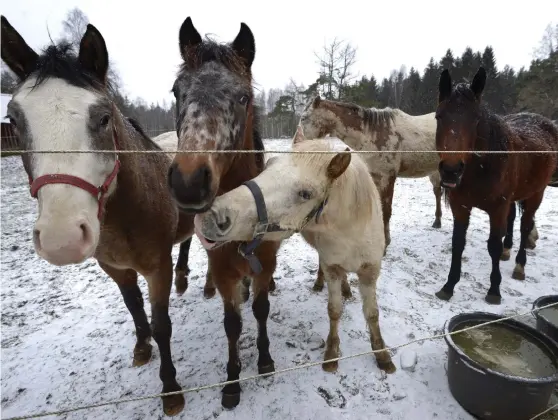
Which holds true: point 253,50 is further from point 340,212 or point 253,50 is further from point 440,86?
point 440,86

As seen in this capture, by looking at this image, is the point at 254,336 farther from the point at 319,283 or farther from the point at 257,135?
the point at 257,135

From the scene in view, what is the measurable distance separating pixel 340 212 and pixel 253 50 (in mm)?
1319

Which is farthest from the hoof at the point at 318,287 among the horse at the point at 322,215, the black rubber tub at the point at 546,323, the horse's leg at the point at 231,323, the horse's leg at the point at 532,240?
the horse's leg at the point at 532,240

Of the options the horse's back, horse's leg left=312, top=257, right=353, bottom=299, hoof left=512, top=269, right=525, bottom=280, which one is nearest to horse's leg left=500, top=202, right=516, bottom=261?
hoof left=512, top=269, right=525, bottom=280

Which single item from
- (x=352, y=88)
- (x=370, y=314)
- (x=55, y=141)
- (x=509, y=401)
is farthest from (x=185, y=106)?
(x=352, y=88)

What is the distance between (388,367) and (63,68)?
11.1ft

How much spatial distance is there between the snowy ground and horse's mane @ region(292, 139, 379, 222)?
1.59m

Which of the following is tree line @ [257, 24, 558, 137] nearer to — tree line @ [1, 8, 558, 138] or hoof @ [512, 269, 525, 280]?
tree line @ [1, 8, 558, 138]

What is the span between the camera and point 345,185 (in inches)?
86.8

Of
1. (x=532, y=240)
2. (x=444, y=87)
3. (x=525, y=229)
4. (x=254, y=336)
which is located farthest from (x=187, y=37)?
(x=532, y=240)

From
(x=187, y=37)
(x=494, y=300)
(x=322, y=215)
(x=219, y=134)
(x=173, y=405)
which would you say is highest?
(x=187, y=37)

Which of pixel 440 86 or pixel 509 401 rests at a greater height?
pixel 440 86

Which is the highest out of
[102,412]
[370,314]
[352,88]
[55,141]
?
[352,88]

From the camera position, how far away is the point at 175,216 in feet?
8.42
